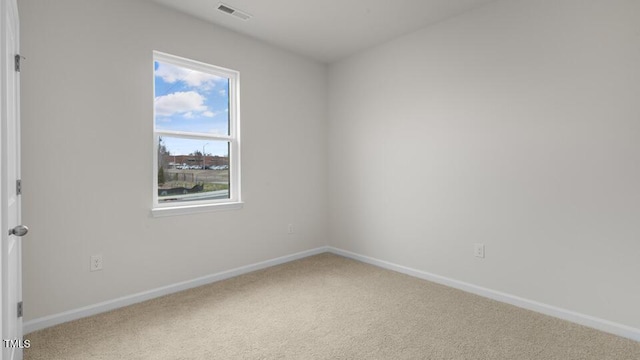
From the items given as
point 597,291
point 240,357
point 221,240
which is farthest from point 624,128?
point 221,240

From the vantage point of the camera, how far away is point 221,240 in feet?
10.7

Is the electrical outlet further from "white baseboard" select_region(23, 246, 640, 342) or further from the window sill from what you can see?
the window sill

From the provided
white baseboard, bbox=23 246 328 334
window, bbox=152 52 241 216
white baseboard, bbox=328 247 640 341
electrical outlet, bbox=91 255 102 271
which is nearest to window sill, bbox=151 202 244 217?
window, bbox=152 52 241 216

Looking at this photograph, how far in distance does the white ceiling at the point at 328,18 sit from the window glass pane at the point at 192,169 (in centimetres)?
120

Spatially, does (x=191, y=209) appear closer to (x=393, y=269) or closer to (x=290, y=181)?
(x=290, y=181)

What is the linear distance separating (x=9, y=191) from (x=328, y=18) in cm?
269

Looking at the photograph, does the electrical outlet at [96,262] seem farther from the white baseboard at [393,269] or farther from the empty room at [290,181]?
the white baseboard at [393,269]

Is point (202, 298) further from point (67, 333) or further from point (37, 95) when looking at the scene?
point (37, 95)

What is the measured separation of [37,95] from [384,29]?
9.73ft

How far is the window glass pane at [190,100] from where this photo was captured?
9.57 feet

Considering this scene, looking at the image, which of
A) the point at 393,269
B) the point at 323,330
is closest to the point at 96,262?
the point at 323,330

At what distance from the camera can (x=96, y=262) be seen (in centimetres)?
248

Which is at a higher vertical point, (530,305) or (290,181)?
(290,181)

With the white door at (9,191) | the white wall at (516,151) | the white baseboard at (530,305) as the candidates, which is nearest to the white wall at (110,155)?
the white door at (9,191)
